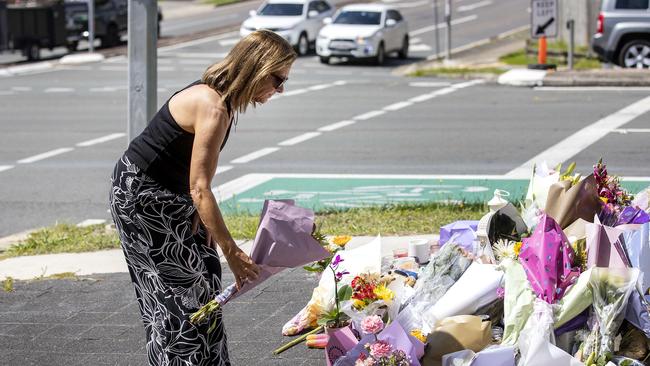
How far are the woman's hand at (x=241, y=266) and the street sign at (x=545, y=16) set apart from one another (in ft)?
62.7

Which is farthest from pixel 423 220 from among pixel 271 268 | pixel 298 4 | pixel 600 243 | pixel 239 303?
pixel 298 4

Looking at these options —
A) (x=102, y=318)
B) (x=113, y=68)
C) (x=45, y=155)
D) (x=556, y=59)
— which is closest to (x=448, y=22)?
(x=556, y=59)

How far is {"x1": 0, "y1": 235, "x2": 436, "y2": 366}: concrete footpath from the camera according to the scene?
580 cm

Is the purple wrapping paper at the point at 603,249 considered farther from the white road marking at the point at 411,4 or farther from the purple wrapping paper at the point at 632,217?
the white road marking at the point at 411,4

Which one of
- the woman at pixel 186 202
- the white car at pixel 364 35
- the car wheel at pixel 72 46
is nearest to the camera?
the woman at pixel 186 202

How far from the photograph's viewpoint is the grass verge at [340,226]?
8.68 meters

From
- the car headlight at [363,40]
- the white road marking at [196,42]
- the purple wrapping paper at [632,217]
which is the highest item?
the purple wrapping paper at [632,217]

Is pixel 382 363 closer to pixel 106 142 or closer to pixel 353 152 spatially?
pixel 353 152

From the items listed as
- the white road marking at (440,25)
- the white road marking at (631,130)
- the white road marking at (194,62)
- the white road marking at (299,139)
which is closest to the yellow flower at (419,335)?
the white road marking at (299,139)

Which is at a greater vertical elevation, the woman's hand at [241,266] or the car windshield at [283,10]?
the woman's hand at [241,266]

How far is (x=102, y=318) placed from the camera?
21.4 ft

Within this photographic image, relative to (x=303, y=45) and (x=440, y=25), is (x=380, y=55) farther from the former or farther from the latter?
(x=440, y=25)

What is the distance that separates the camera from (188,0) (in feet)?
195

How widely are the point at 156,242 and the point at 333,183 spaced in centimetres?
742
